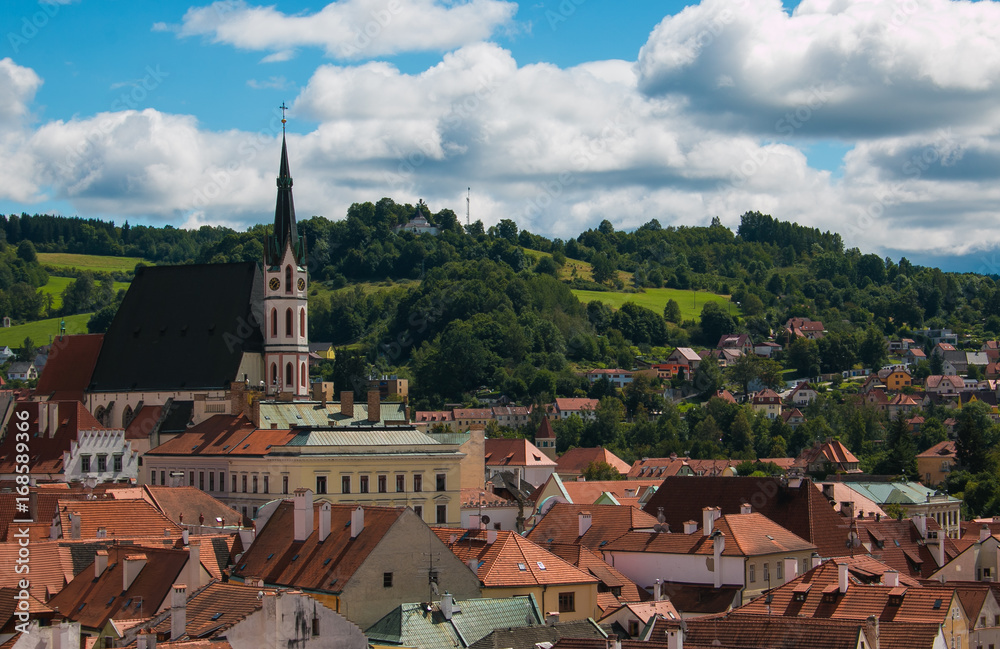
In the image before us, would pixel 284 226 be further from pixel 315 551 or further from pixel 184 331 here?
pixel 315 551

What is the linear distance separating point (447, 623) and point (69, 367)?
6383cm

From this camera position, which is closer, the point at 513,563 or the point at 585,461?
the point at 513,563

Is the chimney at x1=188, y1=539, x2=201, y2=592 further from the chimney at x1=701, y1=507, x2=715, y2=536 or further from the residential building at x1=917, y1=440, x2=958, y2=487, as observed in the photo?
the residential building at x1=917, y1=440, x2=958, y2=487

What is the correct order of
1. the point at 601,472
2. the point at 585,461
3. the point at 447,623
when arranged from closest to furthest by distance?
the point at 447,623 → the point at 601,472 → the point at 585,461

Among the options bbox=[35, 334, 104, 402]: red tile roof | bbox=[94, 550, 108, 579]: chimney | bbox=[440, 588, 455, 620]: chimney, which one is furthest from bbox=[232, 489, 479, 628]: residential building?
bbox=[35, 334, 104, 402]: red tile roof

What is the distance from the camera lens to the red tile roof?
95875 millimetres

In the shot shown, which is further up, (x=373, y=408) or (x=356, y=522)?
(x=373, y=408)

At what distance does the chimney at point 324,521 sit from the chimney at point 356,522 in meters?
1.21

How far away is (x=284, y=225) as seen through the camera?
96.6 m

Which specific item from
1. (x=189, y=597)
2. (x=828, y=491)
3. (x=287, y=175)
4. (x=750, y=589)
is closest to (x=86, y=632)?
(x=189, y=597)

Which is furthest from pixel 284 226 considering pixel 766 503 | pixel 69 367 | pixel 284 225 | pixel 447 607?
pixel 447 607

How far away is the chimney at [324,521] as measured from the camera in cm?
4422

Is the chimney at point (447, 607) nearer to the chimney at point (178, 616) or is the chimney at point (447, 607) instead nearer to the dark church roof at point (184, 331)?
the chimney at point (178, 616)

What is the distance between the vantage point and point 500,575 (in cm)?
4547
